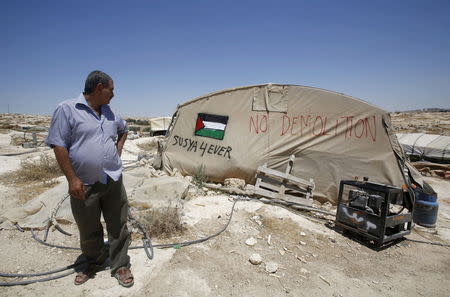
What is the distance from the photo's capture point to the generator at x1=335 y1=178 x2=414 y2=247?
4.38 m

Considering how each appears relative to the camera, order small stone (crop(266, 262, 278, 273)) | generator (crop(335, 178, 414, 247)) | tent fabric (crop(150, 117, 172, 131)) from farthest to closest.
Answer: tent fabric (crop(150, 117, 172, 131))
generator (crop(335, 178, 414, 247))
small stone (crop(266, 262, 278, 273))

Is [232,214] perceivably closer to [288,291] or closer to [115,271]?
[288,291]

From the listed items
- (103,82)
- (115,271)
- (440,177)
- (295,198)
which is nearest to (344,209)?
(295,198)

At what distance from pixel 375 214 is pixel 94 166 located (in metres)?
4.65

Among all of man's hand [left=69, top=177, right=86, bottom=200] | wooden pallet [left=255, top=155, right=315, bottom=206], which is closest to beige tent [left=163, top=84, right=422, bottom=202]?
wooden pallet [left=255, top=155, right=315, bottom=206]

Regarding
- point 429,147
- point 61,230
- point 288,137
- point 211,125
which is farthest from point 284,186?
point 429,147

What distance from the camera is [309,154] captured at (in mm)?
6980

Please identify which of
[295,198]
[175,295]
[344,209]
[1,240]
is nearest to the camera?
[175,295]

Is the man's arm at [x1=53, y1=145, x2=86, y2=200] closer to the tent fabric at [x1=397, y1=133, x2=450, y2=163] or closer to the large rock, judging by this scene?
the large rock

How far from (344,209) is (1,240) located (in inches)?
236

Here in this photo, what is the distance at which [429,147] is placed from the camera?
41.3 ft

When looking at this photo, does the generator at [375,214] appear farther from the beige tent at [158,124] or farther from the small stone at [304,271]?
the beige tent at [158,124]

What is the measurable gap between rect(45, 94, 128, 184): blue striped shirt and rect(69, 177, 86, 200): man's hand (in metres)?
0.10

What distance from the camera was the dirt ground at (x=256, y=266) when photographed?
3.09 meters
